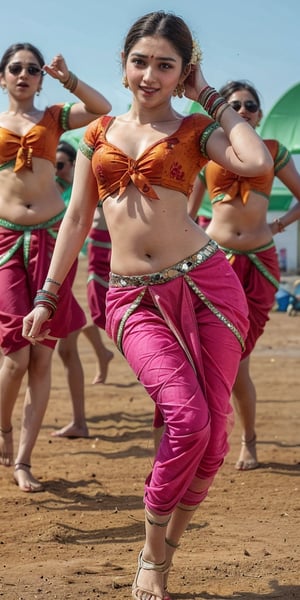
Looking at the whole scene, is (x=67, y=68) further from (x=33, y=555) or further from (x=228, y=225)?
(x=33, y=555)

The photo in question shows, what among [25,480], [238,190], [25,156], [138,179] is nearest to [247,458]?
[25,480]

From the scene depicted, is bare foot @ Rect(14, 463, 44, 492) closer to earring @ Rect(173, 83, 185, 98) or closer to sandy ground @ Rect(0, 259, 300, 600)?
sandy ground @ Rect(0, 259, 300, 600)

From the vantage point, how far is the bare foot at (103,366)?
856 cm

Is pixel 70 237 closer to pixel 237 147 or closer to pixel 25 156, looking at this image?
pixel 237 147

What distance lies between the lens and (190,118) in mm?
3705

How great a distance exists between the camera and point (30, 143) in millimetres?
5305

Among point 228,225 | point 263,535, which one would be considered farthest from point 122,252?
point 228,225

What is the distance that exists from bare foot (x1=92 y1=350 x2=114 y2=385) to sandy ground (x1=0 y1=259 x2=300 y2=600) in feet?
2.13

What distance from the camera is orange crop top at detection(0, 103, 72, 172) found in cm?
530

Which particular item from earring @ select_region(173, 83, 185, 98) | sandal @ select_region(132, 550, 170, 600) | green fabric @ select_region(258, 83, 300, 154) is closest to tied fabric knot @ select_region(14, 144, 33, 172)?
earring @ select_region(173, 83, 185, 98)

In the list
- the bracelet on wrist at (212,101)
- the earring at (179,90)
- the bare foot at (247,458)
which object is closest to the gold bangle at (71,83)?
the earring at (179,90)

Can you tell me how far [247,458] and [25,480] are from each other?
1.43m

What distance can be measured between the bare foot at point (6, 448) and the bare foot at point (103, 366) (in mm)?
3160

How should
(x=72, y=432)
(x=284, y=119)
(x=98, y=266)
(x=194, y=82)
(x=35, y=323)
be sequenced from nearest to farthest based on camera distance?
(x=194, y=82) → (x=35, y=323) → (x=72, y=432) → (x=98, y=266) → (x=284, y=119)
